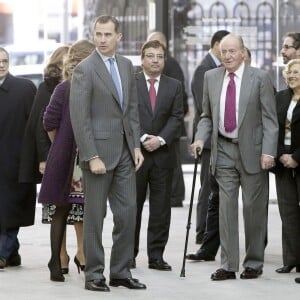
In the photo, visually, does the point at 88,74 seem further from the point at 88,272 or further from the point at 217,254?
the point at 217,254

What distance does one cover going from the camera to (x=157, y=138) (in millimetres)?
11344

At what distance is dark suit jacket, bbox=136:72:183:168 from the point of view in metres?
11.4

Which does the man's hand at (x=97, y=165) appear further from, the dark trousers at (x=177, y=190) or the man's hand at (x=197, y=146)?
the dark trousers at (x=177, y=190)

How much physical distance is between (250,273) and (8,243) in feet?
6.59

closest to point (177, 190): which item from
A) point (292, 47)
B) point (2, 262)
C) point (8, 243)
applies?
point (292, 47)

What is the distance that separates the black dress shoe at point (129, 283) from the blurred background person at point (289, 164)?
152 centimetres

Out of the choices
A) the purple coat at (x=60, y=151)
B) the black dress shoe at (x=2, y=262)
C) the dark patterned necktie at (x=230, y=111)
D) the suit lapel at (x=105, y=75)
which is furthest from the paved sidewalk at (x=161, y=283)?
the suit lapel at (x=105, y=75)

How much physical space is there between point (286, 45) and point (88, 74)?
8.68 ft

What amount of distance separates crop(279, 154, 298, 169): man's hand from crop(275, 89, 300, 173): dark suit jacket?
3 cm

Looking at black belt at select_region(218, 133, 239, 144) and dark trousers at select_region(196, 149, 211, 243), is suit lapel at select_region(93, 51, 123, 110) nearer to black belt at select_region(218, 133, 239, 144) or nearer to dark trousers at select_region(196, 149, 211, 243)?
black belt at select_region(218, 133, 239, 144)

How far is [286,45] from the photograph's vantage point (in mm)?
12180

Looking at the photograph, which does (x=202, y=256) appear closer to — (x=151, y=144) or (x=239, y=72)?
(x=151, y=144)

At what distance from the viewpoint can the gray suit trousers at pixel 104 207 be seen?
1022cm

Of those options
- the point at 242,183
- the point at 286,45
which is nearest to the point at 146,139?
the point at 242,183
